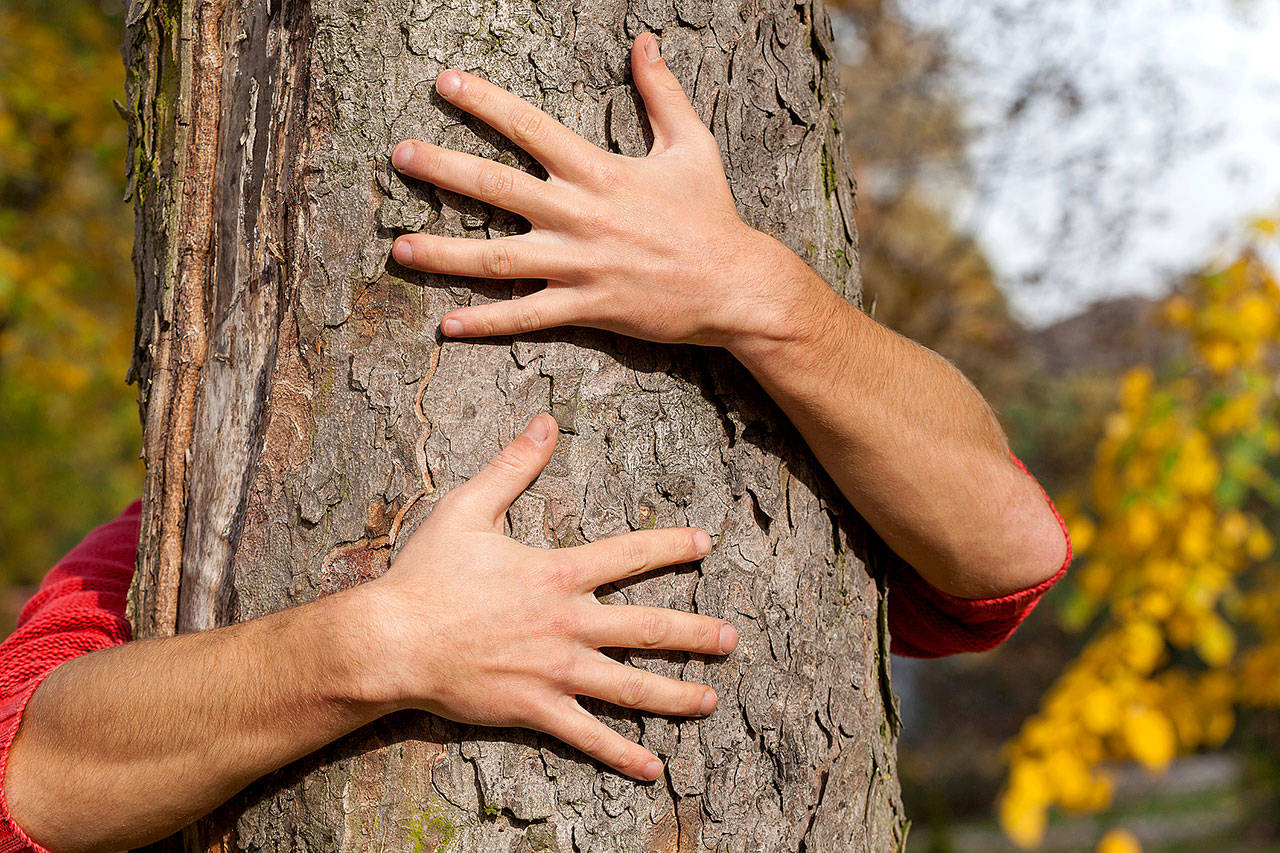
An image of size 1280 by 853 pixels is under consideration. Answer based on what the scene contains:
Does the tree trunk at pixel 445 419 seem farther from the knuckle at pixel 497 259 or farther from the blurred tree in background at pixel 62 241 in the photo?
the blurred tree in background at pixel 62 241

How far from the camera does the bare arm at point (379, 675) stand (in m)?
1.10

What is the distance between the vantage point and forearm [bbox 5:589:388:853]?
3.65 feet

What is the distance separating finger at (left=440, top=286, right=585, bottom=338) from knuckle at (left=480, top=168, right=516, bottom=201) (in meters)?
0.13

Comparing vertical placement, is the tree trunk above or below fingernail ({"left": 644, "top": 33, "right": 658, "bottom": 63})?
below

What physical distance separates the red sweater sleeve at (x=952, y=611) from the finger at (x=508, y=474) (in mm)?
708

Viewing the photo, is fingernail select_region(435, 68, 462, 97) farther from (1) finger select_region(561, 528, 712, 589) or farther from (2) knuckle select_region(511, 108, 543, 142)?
(1) finger select_region(561, 528, 712, 589)

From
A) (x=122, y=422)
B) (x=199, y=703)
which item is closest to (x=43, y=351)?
(x=122, y=422)

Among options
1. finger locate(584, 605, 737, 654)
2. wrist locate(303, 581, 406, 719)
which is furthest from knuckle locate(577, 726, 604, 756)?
wrist locate(303, 581, 406, 719)

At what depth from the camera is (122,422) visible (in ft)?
21.5

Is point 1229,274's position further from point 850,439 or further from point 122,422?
point 122,422

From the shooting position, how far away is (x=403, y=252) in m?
1.19

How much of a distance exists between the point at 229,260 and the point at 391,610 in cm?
61

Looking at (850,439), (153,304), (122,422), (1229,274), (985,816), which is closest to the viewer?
(850,439)

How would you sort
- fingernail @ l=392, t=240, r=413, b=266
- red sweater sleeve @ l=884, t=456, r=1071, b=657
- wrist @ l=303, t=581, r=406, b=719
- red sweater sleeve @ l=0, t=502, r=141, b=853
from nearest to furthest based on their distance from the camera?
wrist @ l=303, t=581, r=406, b=719, fingernail @ l=392, t=240, r=413, b=266, red sweater sleeve @ l=0, t=502, r=141, b=853, red sweater sleeve @ l=884, t=456, r=1071, b=657
